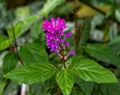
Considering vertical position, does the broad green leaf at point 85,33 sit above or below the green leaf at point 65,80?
above

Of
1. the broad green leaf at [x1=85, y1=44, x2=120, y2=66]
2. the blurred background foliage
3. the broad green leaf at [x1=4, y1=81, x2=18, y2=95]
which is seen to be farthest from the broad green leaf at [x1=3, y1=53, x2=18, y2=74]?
the broad green leaf at [x1=85, y1=44, x2=120, y2=66]

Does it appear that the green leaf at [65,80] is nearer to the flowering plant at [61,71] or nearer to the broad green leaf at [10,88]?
the flowering plant at [61,71]

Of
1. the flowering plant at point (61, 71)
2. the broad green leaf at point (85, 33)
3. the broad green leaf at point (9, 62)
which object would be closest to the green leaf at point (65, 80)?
the flowering plant at point (61, 71)

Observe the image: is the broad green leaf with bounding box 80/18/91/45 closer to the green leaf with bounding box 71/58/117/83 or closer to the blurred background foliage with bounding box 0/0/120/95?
the blurred background foliage with bounding box 0/0/120/95

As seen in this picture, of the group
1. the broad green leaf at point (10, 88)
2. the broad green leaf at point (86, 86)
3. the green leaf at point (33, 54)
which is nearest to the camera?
the broad green leaf at point (86, 86)

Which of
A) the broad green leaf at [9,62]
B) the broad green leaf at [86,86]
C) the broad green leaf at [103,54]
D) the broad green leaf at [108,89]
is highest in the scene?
the broad green leaf at [9,62]

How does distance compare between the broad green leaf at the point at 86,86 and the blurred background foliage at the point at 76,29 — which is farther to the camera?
the blurred background foliage at the point at 76,29
